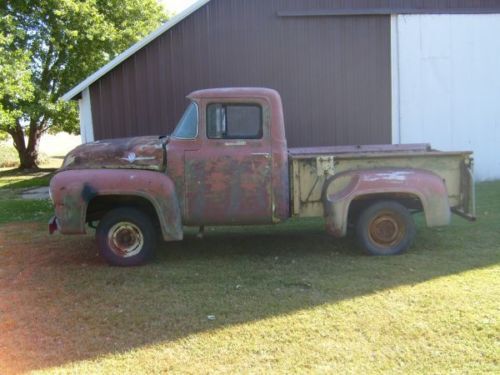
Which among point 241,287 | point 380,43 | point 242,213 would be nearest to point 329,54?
point 380,43

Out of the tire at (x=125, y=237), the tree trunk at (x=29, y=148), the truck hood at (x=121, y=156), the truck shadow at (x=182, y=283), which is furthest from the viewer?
the tree trunk at (x=29, y=148)

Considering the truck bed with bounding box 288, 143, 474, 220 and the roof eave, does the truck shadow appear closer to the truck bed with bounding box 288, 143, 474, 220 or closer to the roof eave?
the truck bed with bounding box 288, 143, 474, 220

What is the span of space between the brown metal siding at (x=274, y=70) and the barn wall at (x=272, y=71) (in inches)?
0.8

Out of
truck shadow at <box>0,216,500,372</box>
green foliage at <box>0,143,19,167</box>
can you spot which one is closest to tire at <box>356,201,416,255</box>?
truck shadow at <box>0,216,500,372</box>

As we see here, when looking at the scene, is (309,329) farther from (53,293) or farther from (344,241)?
(344,241)

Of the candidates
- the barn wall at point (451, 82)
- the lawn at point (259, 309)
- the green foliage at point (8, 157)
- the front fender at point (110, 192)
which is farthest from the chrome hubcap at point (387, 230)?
the green foliage at point (8, 157)

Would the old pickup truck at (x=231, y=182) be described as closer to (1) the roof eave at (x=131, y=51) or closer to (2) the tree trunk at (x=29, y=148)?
(1) the roof eave at (x=131, y=51)

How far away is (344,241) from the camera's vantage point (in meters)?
7.64

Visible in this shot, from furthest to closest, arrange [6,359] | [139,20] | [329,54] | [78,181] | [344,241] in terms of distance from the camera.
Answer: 1. [139,20]
2. [329,54]
3. [344,241]
4. [78,181]
5. [6,359]

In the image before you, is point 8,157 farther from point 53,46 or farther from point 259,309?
point 259,309

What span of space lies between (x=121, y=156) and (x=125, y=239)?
987 mm

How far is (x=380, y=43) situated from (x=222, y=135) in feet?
23.9

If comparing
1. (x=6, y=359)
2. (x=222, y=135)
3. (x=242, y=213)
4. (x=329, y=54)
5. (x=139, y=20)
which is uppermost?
(x=139, y=20)

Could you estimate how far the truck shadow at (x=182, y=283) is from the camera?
4.58m
